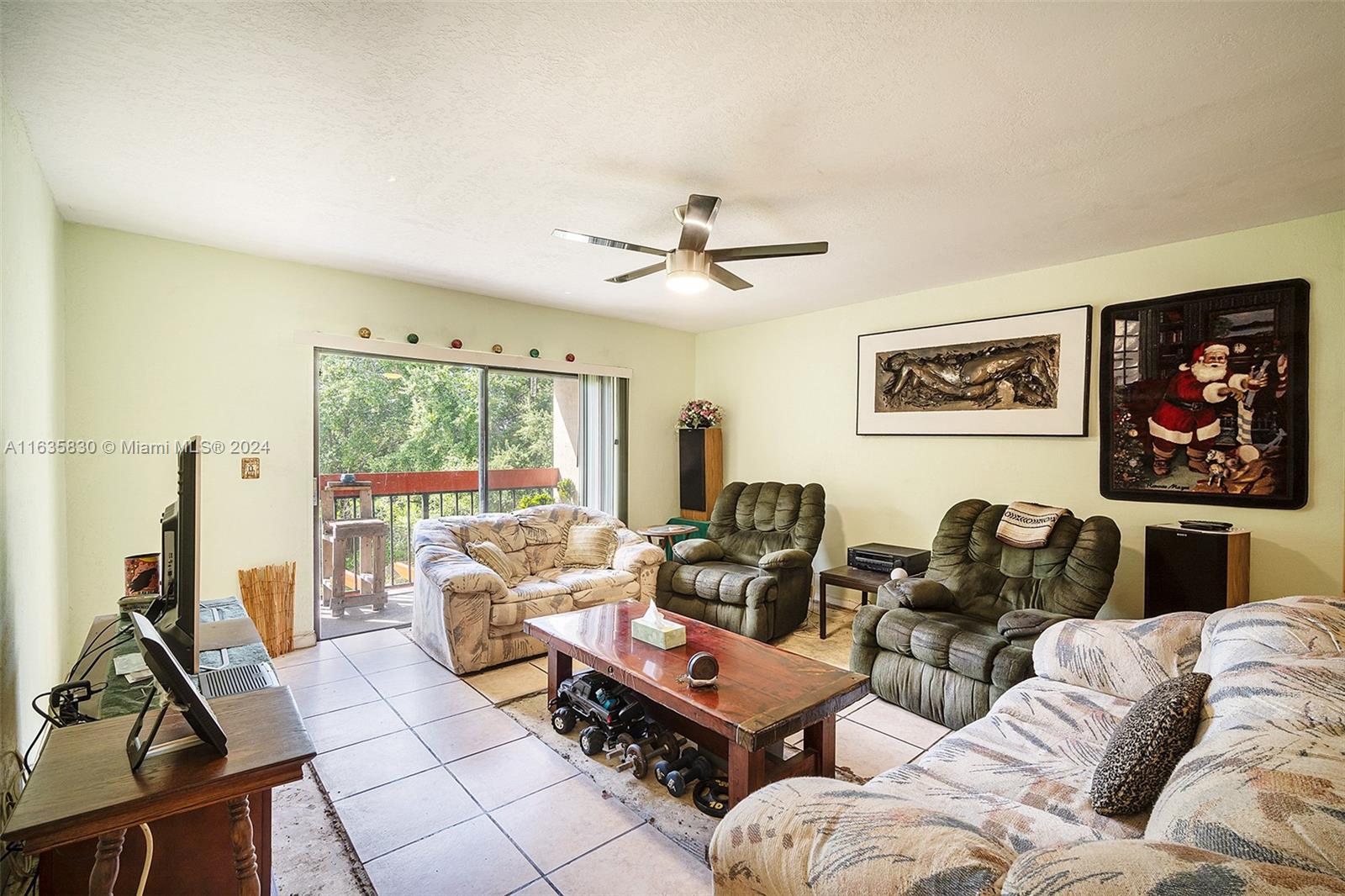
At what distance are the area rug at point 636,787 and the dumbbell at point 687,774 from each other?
0.04 meters

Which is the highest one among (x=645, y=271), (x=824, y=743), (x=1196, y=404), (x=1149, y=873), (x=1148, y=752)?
(x=645, y=271)

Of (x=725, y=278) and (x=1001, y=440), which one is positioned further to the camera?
(x=1001, y=440)

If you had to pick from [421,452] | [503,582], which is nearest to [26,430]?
[503,582]

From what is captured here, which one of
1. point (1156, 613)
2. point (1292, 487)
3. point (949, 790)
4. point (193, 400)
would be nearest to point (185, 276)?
point (193, 400)

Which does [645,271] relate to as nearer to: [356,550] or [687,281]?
[687,281]

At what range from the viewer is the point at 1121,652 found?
2.13 meters

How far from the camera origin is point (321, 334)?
4.04m

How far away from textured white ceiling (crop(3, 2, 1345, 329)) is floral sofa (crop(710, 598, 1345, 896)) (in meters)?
1.67

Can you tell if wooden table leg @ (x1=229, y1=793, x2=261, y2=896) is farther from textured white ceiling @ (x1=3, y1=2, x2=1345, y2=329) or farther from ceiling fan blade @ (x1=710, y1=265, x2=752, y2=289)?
ceiling fan blade @ (x1=710, y1=265, x2=752, y2=289)

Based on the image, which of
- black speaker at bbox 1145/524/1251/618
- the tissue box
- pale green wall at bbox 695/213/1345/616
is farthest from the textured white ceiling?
the tissue box

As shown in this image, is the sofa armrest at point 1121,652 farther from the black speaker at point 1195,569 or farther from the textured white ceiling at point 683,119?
the textured white ceiling at point 683,119

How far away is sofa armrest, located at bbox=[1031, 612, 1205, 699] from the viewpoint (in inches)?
79.4

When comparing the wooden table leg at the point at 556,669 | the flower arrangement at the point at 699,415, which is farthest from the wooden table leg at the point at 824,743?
the flower arrangement at the point at 699,415

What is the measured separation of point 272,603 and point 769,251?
3.72m
